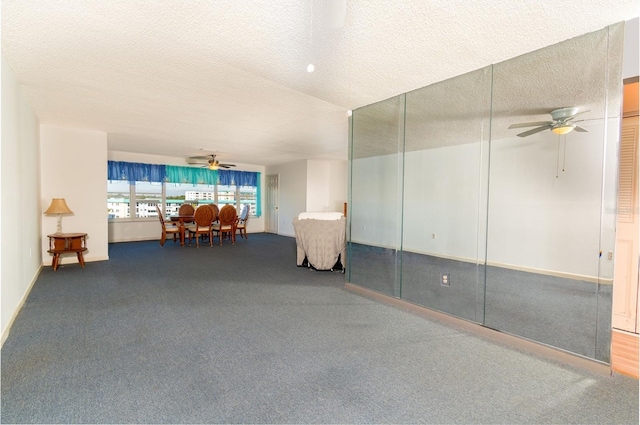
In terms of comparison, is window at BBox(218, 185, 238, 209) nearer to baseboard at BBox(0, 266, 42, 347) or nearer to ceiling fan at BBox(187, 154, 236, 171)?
ceiling fan at BBox(187, 154, 236, 171)

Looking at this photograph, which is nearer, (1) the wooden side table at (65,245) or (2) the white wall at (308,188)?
(1) the wooden side table at (65,245)

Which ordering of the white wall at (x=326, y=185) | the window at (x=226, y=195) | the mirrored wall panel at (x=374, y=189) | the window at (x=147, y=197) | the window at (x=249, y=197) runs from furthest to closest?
1. the window at (x=249, y=197)
2. the window at (x=226, y=195)
3. the white wall at (x=326, y=185)
4. the window at (x=147, y=197)
5. the mirrored wall panel at (x=374, y=189)

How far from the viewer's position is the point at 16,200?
289cm

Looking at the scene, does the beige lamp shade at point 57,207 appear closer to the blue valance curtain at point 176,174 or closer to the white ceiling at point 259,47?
the white ceiling at point 259,47

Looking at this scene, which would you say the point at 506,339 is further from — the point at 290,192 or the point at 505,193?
the point at 290,192

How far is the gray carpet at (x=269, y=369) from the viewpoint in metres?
1.55

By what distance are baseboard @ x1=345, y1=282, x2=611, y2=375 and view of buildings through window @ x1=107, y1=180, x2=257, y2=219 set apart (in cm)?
708

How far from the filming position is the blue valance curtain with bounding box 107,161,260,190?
24.8 feet

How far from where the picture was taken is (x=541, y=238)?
4.41 m

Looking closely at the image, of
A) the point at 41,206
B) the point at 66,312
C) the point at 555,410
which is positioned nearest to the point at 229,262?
the point at 66,312

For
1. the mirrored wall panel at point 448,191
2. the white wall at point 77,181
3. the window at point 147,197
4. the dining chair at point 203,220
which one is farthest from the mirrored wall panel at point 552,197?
the window at point 147,197

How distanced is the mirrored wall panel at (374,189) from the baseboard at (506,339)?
0.47m

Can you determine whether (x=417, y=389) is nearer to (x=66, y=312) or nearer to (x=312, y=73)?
(x=312, y=73)

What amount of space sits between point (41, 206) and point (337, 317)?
5038 mm
